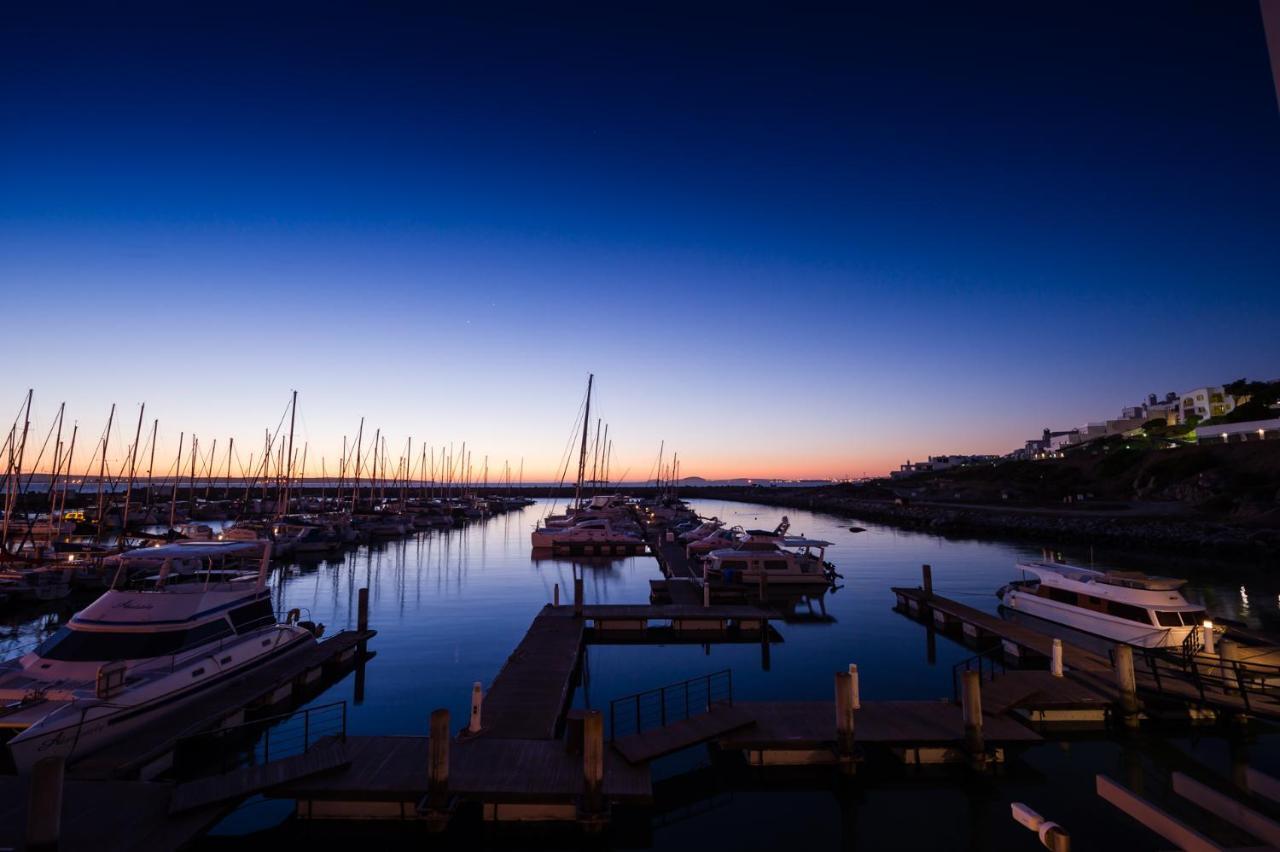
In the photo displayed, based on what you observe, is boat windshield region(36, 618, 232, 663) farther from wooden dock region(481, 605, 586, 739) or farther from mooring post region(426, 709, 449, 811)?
mooring post region(426, 709, 449, 811)

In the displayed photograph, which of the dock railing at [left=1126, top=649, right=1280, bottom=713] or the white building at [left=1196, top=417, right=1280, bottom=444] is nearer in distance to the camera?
the dock railing at [left=1126, top=649, right=1280, bottom=713]

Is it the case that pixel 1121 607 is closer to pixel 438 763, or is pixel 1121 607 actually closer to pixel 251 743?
pixel 438 763

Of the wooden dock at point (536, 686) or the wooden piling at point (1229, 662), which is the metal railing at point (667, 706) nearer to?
the wooden dock at point (536, 686)

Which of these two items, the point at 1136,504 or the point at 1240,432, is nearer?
the point at 1136,504

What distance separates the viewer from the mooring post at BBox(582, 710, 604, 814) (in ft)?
42.7

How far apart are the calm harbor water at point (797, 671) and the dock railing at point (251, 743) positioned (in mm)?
1426

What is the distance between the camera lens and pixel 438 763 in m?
13.2

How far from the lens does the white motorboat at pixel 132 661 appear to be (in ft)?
50.6

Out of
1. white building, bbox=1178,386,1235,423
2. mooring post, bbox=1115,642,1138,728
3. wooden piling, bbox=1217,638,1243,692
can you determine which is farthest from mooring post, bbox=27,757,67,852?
white building, bbox=1178,386,1235,423

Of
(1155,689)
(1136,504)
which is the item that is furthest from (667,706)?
(1136,504)

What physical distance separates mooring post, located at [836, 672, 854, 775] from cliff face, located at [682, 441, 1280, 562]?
58627mm

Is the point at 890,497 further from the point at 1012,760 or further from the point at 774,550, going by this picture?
the point at 1012,760

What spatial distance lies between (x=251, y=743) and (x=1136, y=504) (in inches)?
4204

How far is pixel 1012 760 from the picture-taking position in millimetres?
17844
